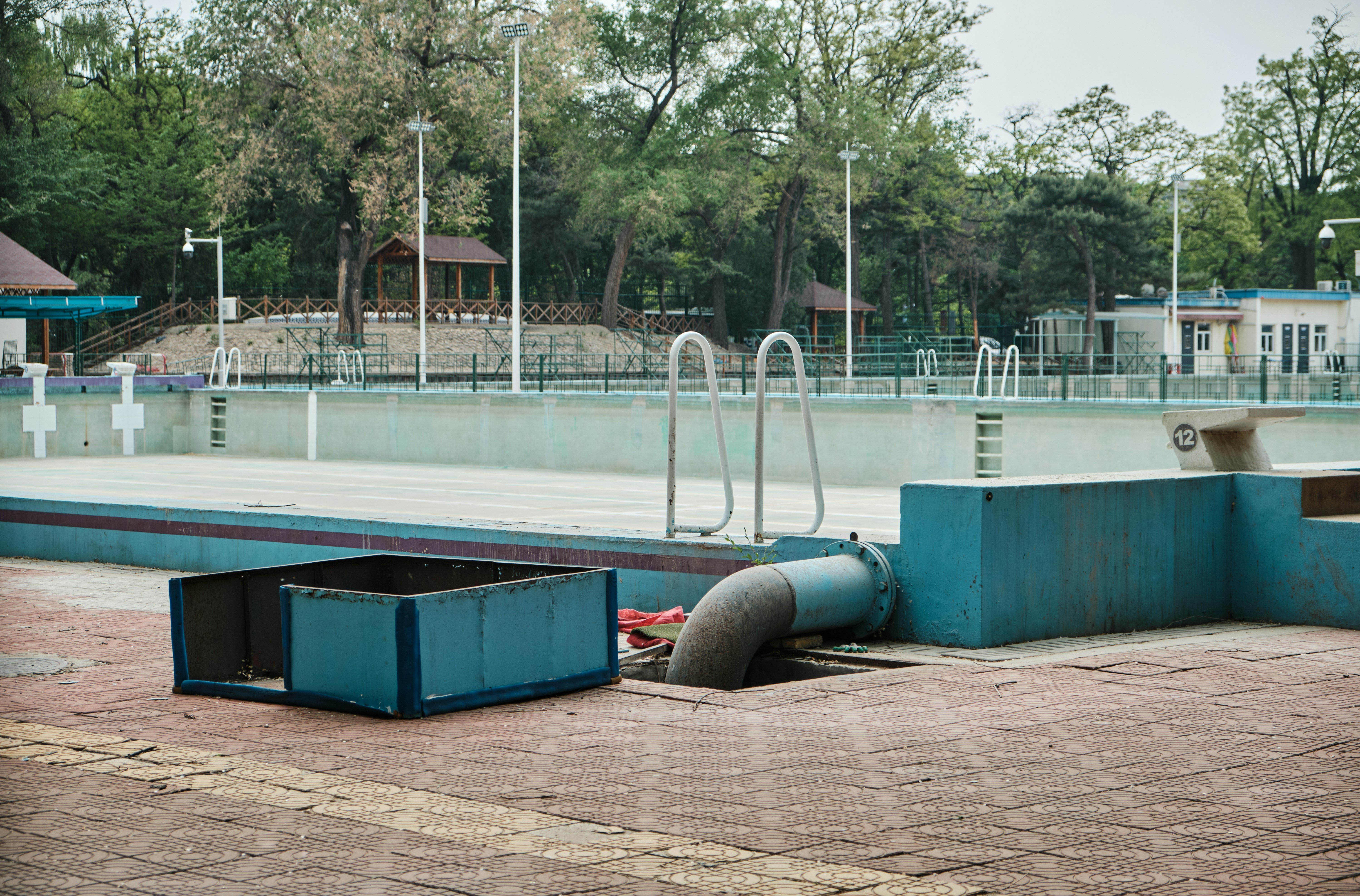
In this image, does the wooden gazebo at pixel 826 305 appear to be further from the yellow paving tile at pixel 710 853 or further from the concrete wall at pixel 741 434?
the yellow paving tile at pixel 710 853

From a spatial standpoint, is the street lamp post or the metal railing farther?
the street lamp post

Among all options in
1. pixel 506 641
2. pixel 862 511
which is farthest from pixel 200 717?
pixel 862 511

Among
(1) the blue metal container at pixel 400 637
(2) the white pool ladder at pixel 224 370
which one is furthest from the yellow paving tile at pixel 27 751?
(2) the white pool ladder at pixel 224 370

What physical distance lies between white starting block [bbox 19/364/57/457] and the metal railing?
15.1ft

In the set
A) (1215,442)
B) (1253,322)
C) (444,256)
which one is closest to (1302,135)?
(1253,322)

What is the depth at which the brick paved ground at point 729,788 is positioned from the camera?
484 cm

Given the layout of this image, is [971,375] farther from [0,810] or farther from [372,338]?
[0,810]

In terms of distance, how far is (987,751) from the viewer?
6.67 meters

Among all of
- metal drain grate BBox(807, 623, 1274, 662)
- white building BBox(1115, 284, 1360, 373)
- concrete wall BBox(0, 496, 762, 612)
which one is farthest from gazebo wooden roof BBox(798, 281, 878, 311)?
metal drain grate BBox(807, 623, 1274, 662)

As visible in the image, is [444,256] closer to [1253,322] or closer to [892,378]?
[1253,322]

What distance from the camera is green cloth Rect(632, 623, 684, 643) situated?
10.3 m

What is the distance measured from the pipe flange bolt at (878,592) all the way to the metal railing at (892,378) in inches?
94.5

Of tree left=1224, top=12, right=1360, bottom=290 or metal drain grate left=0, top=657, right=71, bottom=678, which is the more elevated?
tree left=1224, top=12, right=1360, bottom=290

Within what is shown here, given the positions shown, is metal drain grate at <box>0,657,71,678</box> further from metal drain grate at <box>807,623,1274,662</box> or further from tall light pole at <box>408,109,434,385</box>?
tall light pole at <box>408,109,434,385</box>
